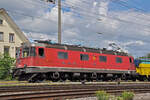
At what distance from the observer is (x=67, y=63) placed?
→ 2211cm

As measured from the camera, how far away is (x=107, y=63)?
85.8 feet

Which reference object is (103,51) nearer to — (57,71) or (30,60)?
(57,71)

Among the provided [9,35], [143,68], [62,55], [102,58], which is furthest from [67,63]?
[9,35]

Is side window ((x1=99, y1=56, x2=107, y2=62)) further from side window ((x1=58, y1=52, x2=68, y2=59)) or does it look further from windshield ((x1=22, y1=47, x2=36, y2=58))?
windshield ((x1=22, y1=47, x2=36, y2=58))

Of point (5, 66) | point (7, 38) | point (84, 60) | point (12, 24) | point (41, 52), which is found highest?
point (12, 24)

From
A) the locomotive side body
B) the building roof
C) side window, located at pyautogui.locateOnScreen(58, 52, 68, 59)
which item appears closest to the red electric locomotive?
side window, located at pyautogui.locateOnScreen(58, 52, 68, 59)

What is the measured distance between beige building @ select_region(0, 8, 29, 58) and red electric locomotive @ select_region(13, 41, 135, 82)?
58.6 feet

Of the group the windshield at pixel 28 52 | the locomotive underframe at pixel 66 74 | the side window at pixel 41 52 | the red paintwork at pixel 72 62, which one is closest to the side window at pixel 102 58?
the red paintwork at pixel 72 62

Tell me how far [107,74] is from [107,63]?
139 centimetres

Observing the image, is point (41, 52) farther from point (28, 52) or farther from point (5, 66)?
point (5, 66)

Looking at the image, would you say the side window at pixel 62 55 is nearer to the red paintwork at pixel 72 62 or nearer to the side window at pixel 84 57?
the red paintwork at pixel 72 62

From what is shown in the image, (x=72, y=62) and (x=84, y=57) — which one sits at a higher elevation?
(x=84, y=57)

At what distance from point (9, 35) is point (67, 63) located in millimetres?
20947

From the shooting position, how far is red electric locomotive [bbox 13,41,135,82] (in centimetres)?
1986
